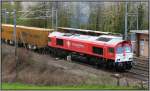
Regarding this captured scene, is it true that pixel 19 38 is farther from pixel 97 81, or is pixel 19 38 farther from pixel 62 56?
pixel 97 81

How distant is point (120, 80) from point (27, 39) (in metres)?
11.8

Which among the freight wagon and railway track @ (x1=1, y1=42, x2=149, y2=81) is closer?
railway track @ (x1=1, y1=42, x2=149, y2=81)

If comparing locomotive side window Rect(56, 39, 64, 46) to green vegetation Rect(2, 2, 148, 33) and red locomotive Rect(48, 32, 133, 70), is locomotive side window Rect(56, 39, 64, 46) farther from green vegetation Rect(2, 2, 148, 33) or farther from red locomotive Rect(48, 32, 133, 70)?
green vegetation Rect(2, 2, 148, 33)

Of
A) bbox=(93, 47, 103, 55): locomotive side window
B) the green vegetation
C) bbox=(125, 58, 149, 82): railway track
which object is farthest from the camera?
the green vegetation

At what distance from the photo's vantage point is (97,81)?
1755 centimetres

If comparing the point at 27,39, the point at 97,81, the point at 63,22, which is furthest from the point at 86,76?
the point at 63,22

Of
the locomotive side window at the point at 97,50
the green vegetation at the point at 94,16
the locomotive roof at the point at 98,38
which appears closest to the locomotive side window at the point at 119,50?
the locomotive roof at the point at 98,38

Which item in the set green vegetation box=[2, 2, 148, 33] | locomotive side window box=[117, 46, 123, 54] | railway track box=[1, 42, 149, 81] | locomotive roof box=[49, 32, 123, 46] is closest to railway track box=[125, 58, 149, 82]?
railway track box=[1, 42, 149, 81]

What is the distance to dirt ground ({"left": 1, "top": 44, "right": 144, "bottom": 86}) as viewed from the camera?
58.6ft

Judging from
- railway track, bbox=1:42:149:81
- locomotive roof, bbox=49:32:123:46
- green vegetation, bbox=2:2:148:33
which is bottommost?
railway track, bbox=1:42:149:81

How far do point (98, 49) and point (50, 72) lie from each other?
10.2ft

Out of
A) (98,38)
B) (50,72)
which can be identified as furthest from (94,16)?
(50,72)

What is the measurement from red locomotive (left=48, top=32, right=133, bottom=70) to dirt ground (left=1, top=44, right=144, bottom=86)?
582 millimetres

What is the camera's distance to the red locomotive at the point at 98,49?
68.0 ft
